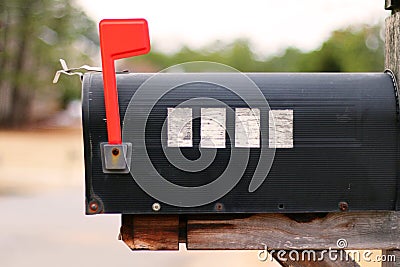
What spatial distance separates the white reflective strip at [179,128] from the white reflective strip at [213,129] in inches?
1.3

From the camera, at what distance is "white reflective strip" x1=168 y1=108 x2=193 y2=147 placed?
1.95 m

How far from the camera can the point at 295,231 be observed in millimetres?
2027

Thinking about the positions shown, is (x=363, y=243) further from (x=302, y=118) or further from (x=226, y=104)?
(x=226, y=104)

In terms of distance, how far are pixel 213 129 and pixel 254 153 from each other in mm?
122

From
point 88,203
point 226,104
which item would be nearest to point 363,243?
point 226,104

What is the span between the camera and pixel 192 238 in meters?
2.03

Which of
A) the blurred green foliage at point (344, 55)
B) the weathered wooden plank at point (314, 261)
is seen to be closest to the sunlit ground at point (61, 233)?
the weathered wooden plank at point (314, 261)

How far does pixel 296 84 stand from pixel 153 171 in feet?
1.43

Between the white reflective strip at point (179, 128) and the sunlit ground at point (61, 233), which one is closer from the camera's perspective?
the white reflective strip at point (179, 128)

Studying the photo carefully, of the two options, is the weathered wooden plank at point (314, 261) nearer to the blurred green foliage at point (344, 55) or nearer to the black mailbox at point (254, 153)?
the black mailbox at point (254, 153)

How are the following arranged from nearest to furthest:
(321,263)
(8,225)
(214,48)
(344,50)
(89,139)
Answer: (89,139) < (321,263) < (8,225) < (344,50) < (214,48)

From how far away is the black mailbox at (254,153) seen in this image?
6.39 feet

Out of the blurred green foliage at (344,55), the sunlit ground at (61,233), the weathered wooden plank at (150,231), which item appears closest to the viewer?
the weathered wooden plank at (150,231)

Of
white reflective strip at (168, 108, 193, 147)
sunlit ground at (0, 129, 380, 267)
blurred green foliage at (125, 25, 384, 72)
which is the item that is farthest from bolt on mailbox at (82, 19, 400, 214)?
blurred green foliage at (125, 25, 384, 72)
